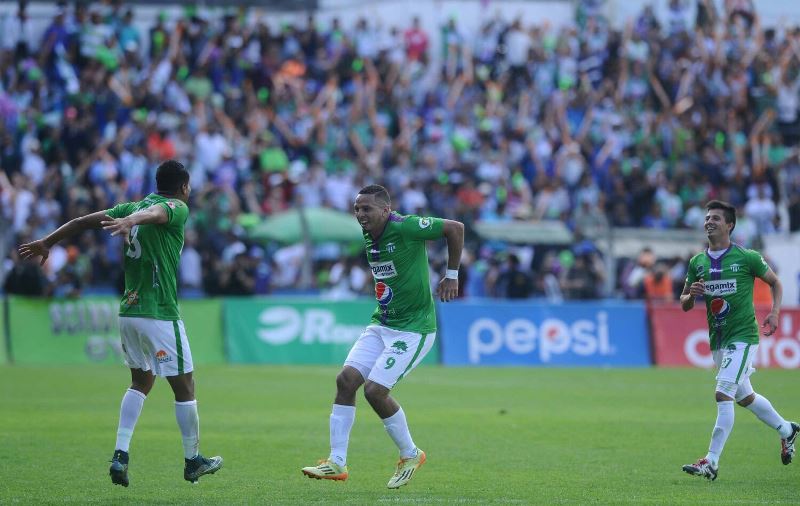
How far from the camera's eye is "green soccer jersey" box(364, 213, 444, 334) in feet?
35.8

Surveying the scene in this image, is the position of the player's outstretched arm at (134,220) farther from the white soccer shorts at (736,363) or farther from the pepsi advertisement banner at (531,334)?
the pepsi advertisement banner at (531,334)

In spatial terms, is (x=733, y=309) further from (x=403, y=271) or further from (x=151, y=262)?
(x=151, y=262)

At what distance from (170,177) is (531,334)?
16.7m

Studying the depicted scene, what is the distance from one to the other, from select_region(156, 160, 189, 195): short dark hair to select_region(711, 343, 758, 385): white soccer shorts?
4.91m

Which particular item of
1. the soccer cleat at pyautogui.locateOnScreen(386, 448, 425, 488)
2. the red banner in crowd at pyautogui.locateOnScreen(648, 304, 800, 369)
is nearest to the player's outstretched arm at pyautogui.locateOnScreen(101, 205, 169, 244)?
the soccer cleat at pyautogui.locateOnScreen(386, 448, 425, 488)

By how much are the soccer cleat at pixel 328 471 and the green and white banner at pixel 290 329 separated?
15.6 meters

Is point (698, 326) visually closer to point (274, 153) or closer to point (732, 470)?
point (274, 153)

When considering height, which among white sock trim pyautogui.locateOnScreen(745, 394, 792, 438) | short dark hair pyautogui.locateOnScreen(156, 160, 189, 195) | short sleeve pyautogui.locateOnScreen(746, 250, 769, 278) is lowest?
white sock trim pyautogui.locateOnScreen(745, 394, 792, 438)

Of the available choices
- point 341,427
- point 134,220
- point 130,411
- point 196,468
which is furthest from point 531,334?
point 134,220

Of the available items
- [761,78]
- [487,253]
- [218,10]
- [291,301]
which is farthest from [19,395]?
[761,78]

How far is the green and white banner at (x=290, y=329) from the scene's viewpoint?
26.1 meters

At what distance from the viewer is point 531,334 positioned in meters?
26.5

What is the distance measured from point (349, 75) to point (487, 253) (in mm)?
6488

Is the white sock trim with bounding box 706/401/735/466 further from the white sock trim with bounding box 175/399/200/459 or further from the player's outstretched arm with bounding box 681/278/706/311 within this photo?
the white sock trim with bounding box 175/399/200/459
